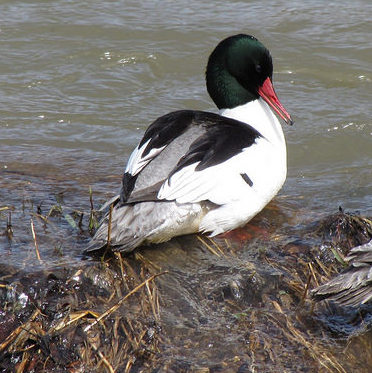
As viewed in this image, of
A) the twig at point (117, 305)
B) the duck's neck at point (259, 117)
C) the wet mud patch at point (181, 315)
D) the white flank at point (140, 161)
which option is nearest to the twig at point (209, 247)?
the wet mud patch at point (181, 315)

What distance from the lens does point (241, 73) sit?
5867 millimetres

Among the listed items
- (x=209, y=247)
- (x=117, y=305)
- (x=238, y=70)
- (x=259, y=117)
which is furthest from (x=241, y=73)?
(x=117, y=305)

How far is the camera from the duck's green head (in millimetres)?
5777

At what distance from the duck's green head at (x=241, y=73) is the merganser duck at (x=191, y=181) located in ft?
1.37

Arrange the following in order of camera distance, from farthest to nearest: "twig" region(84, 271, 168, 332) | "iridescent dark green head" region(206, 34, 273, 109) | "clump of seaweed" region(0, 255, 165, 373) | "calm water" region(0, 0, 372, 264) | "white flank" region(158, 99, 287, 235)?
"calm water" region(0, 0, 372, 264), "iridescent dark green head" region(206, 34, 273, 109), "white flank" region(158, 99, 287, 235), "twig" region(84, 271, 168, 332), "clump of seaweed" region(0, 255, 165, 373)

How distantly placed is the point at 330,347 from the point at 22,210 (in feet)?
7.46

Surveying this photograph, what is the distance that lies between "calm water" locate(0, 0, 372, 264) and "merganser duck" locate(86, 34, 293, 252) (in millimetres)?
390

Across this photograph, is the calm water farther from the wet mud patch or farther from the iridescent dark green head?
the iridescent dark green head

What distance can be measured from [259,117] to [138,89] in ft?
8.96

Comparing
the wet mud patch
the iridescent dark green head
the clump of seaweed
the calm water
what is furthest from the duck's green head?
the clump of seaweed

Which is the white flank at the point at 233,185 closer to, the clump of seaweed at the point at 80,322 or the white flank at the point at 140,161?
the white flank at the point at 140,161

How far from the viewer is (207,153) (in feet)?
15.7

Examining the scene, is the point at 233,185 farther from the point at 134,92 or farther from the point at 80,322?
the point at 134,92

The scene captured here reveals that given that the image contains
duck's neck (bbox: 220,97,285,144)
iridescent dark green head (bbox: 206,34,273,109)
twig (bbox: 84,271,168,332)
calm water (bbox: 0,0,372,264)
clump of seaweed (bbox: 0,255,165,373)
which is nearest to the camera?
clump of seaweed (bbox: 0,255,165,373)
